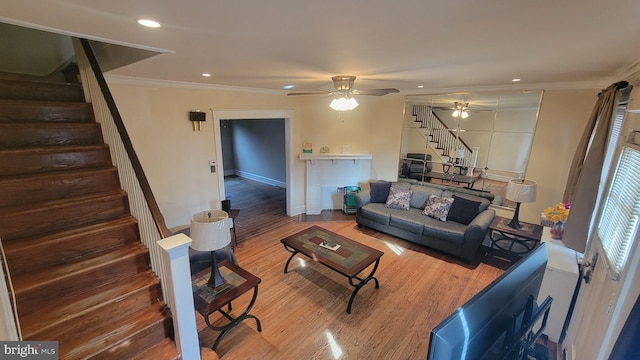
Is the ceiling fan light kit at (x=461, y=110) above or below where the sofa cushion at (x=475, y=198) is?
above

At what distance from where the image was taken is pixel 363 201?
500 centimetres

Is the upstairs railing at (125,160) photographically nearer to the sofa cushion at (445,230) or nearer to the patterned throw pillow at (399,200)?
the sofa cushion at (445,230)

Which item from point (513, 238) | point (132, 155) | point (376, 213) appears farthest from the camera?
point (376, 213)

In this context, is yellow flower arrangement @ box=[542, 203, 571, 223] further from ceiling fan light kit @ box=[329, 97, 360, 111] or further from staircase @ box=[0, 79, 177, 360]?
staircase @ box=[0, 79, 177, 360]

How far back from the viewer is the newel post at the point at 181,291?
70.9 inches

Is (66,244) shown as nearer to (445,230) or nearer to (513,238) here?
(445,230)

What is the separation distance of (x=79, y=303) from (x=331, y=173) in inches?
168

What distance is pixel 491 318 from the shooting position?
1.04 meters

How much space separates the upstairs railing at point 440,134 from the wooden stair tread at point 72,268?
476 cm

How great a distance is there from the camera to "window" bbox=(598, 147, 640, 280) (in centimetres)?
161

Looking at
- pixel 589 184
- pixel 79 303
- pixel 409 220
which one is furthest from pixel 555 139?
pixel 79 303

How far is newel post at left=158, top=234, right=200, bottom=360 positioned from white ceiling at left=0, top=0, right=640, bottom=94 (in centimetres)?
134

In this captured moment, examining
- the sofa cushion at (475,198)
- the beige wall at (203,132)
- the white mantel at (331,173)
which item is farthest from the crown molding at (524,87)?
the sofa cushion at (475,198)

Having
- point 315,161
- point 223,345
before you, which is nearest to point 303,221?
point 315,161
